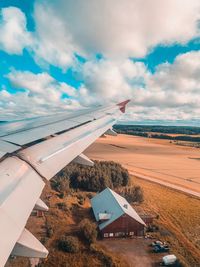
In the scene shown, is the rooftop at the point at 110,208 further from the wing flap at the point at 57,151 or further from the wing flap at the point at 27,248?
the wing flap at the point at 27,248

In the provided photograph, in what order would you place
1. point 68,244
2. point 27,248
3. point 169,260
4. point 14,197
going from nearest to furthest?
point 27,248
point 14,197
point 169,260
point 68,244

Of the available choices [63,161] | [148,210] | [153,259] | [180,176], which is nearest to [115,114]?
[63,161]

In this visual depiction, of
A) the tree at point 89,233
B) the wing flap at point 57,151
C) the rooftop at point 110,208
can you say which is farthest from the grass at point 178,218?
the wing flap at point 57,151

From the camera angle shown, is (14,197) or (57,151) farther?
(57,151)

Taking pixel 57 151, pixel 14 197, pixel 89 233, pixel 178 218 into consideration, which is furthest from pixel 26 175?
A: pixel 178 218

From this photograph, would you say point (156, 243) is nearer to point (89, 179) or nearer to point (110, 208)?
point (110, 208)

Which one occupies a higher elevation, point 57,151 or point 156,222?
point 57,151

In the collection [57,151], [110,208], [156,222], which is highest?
[57,151]

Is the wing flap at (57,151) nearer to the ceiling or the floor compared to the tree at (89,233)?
nearer to the ceiling

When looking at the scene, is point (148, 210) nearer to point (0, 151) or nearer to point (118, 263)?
point (118, 263)
